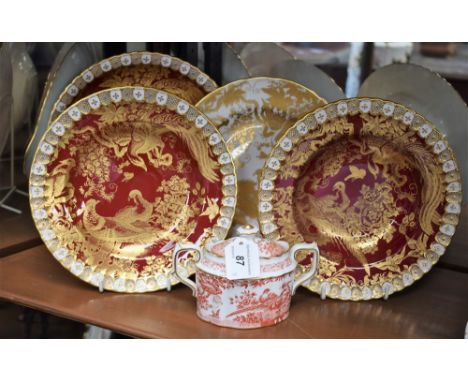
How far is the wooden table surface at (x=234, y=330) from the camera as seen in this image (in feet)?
3.84

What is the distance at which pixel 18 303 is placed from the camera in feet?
4.22

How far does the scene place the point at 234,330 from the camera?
3.82 ft

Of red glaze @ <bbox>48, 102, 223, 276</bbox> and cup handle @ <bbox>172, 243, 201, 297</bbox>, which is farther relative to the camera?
red glaze @ <bbox>48, 102, 223, 276</bbox>

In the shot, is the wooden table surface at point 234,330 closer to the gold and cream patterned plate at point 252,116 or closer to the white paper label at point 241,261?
the white paper label at point 241,261

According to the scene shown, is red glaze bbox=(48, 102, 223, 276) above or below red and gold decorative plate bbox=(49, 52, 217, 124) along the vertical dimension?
below

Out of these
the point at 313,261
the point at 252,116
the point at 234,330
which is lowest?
the point at 234,330

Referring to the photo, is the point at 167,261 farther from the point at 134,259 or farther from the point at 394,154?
the point at 394,154

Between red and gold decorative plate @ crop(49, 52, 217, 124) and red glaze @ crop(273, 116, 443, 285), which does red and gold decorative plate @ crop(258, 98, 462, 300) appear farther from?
red and gold decorative plate @ crop(49, 52, 217, 124)

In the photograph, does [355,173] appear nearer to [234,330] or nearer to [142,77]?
[234,330]

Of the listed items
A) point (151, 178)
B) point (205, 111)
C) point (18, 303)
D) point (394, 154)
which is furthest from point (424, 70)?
point (18, 303)

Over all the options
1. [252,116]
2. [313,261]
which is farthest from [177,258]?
[252,116]

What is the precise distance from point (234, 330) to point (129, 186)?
1.25 feet

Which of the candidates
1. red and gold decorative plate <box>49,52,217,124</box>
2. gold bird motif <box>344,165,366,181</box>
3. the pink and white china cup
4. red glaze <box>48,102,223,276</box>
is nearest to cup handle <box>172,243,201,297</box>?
the pink and white china cup

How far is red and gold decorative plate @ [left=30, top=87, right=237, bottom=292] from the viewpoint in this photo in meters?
1.26
